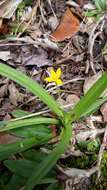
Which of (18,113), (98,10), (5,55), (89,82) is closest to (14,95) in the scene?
(18,113)

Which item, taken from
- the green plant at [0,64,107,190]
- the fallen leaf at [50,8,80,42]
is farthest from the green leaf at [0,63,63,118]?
the fallen leaf at [50,8,80,42]

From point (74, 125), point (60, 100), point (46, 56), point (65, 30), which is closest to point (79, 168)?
point (74, 125)

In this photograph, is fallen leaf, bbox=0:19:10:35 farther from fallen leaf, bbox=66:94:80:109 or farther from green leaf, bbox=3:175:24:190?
green leaf, bbox=3:175:24:190

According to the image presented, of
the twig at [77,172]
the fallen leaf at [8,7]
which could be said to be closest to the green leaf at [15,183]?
the twig at [77,172]

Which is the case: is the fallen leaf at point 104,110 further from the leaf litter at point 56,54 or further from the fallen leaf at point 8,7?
the fallen leaf at point 8,7

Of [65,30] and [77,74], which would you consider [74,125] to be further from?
[65,30]

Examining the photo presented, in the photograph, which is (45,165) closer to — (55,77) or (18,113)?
(18,113)
